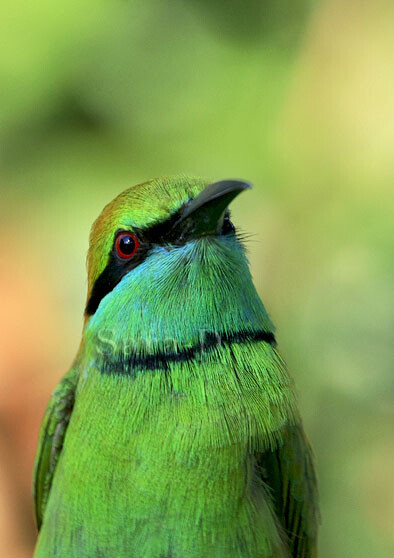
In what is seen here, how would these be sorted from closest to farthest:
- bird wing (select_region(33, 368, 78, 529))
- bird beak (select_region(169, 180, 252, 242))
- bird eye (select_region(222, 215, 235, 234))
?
bird beak (select_region(169, 180, 252, 242))
bird eye (select_region(222, 215, 235, 234))
bird wing (select_region(33, 368, 78, 529))

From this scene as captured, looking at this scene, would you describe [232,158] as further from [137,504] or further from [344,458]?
[137,504]

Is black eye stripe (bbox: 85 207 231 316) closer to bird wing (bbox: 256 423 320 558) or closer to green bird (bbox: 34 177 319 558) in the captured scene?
green bird (bbox: 34 177 319 558)

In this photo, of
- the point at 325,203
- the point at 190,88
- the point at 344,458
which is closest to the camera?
the point at 344,458

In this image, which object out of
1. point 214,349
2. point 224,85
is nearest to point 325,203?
point 224,85

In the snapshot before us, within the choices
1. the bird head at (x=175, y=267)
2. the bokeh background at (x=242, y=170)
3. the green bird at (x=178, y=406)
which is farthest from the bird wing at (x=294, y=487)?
the bokeh background at (x=242, y=170)

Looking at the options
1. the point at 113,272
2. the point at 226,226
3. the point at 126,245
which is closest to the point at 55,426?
the point at 113,272

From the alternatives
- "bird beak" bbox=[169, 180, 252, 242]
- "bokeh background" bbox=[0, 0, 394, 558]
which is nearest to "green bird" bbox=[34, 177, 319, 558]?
"bird beak" bbox=[169, 180, 252, 242]

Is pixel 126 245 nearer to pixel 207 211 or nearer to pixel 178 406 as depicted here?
pixel 207 211
